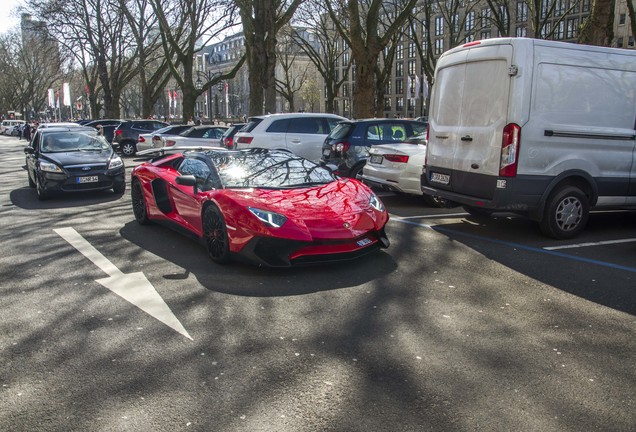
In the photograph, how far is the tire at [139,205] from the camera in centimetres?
859

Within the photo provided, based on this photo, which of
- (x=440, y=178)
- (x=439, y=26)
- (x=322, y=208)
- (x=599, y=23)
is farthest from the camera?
(x=439, y=26)

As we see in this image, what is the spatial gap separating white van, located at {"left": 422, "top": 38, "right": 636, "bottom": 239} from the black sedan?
7584mm

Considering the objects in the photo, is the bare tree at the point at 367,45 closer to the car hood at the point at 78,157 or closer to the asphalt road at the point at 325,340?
the car hood at the point at 78,157

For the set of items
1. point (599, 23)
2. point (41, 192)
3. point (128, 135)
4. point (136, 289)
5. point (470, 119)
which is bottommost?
point (136, 289)

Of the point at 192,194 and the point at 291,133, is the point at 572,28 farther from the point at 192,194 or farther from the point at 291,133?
the point at 192,194

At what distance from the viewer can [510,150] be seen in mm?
6965

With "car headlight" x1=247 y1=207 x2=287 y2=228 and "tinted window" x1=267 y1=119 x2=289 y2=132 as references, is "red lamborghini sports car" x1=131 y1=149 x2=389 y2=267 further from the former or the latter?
"tinted window" x1=267 y1=119 x2=289 y2=132

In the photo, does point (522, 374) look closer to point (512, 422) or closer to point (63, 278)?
point (512, 422)

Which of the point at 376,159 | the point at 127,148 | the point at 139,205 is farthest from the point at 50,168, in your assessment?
the point at 127,148

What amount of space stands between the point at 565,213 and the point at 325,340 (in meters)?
4.73

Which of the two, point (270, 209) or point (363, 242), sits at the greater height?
point (270, 209)

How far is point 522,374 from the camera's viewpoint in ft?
12.0

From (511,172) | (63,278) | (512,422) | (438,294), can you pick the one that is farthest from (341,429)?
(511,172)

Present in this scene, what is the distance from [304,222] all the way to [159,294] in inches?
63.1
